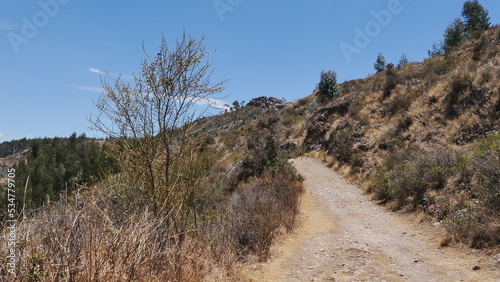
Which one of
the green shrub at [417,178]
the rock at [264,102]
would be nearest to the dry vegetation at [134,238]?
the green shrub at [417,178]

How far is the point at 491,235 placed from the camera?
5.36m

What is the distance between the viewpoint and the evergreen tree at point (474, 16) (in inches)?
1206

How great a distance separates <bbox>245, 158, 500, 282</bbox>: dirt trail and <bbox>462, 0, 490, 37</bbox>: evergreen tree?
31775 millimetres

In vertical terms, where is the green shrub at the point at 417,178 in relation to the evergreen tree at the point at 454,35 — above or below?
below

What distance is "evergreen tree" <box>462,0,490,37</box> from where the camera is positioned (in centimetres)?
3064

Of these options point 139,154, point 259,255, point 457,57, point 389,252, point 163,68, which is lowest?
point 389,252

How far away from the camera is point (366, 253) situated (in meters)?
5.98

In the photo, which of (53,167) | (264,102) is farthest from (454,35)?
(53,167)

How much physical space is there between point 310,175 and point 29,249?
51.2ft

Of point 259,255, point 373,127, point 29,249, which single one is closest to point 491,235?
point 259,255

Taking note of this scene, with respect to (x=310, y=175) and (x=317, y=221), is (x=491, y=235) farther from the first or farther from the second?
(x=310, y=175)

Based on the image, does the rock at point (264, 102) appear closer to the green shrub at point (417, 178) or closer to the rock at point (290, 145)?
the rock at point (290, 145)

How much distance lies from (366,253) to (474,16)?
121 feet

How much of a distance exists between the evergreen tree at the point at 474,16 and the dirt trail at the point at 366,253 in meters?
31.8
